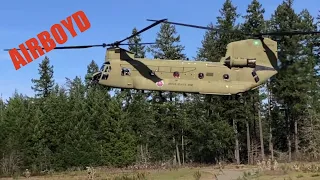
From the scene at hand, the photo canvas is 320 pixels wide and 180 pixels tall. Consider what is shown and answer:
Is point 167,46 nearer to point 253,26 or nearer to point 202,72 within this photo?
point 253,26

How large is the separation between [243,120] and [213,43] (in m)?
10.2

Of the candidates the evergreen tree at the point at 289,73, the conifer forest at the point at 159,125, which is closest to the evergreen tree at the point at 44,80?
the conifer forest at the point at 159,125

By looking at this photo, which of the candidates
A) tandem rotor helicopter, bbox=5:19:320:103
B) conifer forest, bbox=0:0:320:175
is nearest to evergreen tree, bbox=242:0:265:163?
conifer forest, bbox=0:0:320:175

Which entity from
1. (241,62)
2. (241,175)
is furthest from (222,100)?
(241,62)

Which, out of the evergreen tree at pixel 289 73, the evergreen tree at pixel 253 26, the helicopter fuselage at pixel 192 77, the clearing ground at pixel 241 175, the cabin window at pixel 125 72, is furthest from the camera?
the evergreen tree at pixel 253 26

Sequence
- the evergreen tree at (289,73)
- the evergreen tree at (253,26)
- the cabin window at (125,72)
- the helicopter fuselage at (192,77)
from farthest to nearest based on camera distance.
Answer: the evergreen tree at (253,26) < the cabin window at (125,72) < the helicopter fuselage at (192,77) < the evergreen tree at (289,73)

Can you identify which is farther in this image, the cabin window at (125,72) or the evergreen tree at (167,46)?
the evergreen tree at (167,46)

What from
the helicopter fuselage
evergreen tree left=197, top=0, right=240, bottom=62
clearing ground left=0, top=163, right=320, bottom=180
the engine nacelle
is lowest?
clearing ground left=0, top=163, right=320, bottom=180

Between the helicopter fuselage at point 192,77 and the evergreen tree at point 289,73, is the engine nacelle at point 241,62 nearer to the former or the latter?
the helicopter fuselage at point 192,77

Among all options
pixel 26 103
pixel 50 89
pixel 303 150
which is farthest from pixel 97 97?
pixel 303 150

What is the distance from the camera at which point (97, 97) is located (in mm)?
57219

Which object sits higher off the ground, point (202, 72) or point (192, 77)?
point (202, 72)

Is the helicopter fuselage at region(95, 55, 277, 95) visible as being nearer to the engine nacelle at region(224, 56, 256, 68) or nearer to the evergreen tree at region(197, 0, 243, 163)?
the engine nacelle at region(224, 56, 256, 68)

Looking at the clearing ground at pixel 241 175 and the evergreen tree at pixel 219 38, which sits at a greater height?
the evergreen tree at pixel 219 38
